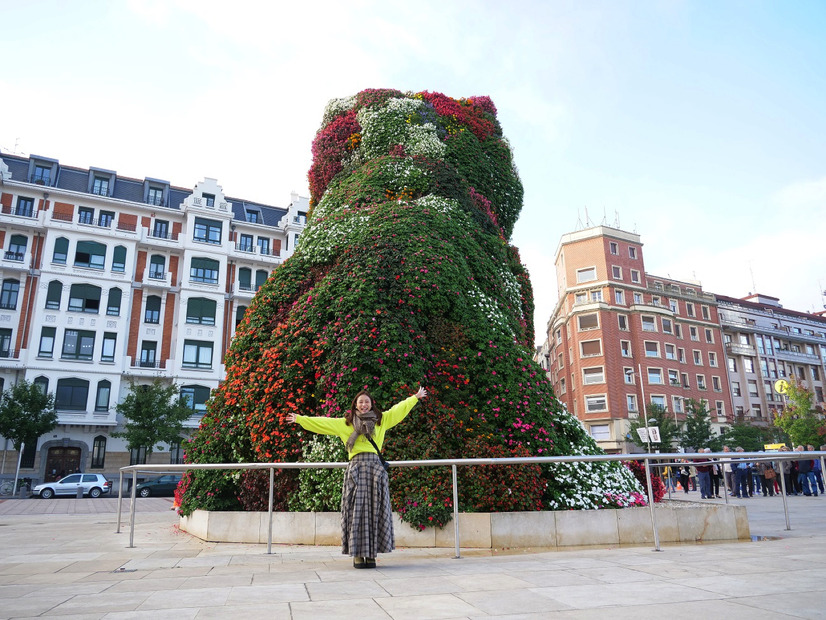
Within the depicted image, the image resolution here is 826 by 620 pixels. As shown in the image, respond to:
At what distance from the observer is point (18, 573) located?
558cm

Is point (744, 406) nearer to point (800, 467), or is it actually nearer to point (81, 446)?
point (800, 467)

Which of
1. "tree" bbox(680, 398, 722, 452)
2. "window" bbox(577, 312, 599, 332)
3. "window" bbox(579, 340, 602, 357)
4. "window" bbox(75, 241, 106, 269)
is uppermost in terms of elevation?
"window" bbox(75, 241, 106, 269)

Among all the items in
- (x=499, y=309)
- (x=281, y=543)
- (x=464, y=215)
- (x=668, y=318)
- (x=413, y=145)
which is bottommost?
(x=281, y=543)

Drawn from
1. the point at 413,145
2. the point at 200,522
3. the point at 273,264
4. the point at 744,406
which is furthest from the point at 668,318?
the point at 200,522

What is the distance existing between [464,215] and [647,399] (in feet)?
154

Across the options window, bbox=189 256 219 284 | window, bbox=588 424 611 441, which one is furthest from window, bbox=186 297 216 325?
window, bbox=588 424 611 441

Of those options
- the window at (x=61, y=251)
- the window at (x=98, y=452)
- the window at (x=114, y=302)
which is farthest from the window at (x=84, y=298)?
the window at (x=98, y=452)

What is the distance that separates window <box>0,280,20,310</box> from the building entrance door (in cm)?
954

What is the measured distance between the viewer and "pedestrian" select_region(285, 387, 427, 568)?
5.43m

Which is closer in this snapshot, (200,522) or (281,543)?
(281,543)

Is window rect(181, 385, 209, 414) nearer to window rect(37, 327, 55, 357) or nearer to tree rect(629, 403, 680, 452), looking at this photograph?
window rect(37, 327, 55, 357)

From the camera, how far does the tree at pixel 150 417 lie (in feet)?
109

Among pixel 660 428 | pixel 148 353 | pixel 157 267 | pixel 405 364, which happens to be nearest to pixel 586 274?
pixel 660 428

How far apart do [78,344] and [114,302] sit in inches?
138
